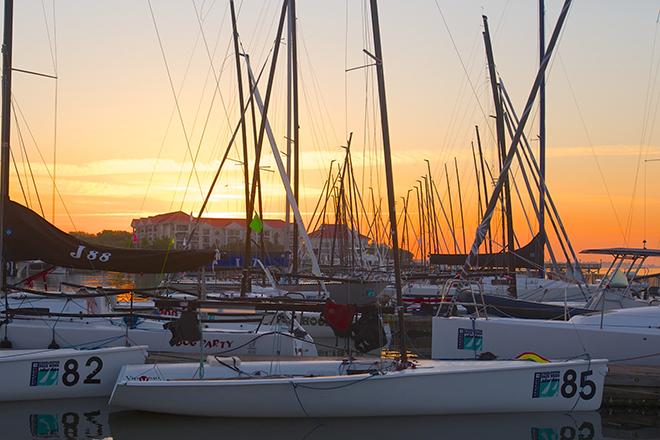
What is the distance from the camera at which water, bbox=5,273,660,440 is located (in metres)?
14.1

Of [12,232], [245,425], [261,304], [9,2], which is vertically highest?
[9,2]

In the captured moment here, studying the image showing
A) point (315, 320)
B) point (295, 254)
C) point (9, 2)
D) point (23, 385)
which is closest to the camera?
point (23, 385)

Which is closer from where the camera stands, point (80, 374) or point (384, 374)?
point (384, 374)

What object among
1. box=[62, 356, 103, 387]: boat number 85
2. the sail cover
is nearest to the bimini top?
the sail cover

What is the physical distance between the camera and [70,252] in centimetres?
1728

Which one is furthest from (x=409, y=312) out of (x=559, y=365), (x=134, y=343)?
(x=559, y=365)

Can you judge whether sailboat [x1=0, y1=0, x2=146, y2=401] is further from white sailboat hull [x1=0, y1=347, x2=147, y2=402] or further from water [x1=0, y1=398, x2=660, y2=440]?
water [x1=0, y1=398, x2=660, y2=440]

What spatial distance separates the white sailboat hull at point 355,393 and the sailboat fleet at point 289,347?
0.7 inches

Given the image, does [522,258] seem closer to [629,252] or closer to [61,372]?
[629,252]

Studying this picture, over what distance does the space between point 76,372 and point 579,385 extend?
8.53 metres

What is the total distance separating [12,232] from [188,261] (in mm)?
3391

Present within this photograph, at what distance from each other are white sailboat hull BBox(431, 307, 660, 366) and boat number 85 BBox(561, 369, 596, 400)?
199 cm

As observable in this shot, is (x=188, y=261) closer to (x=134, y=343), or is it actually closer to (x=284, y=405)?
(x=134, y=343)

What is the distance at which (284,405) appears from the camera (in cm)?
1453
